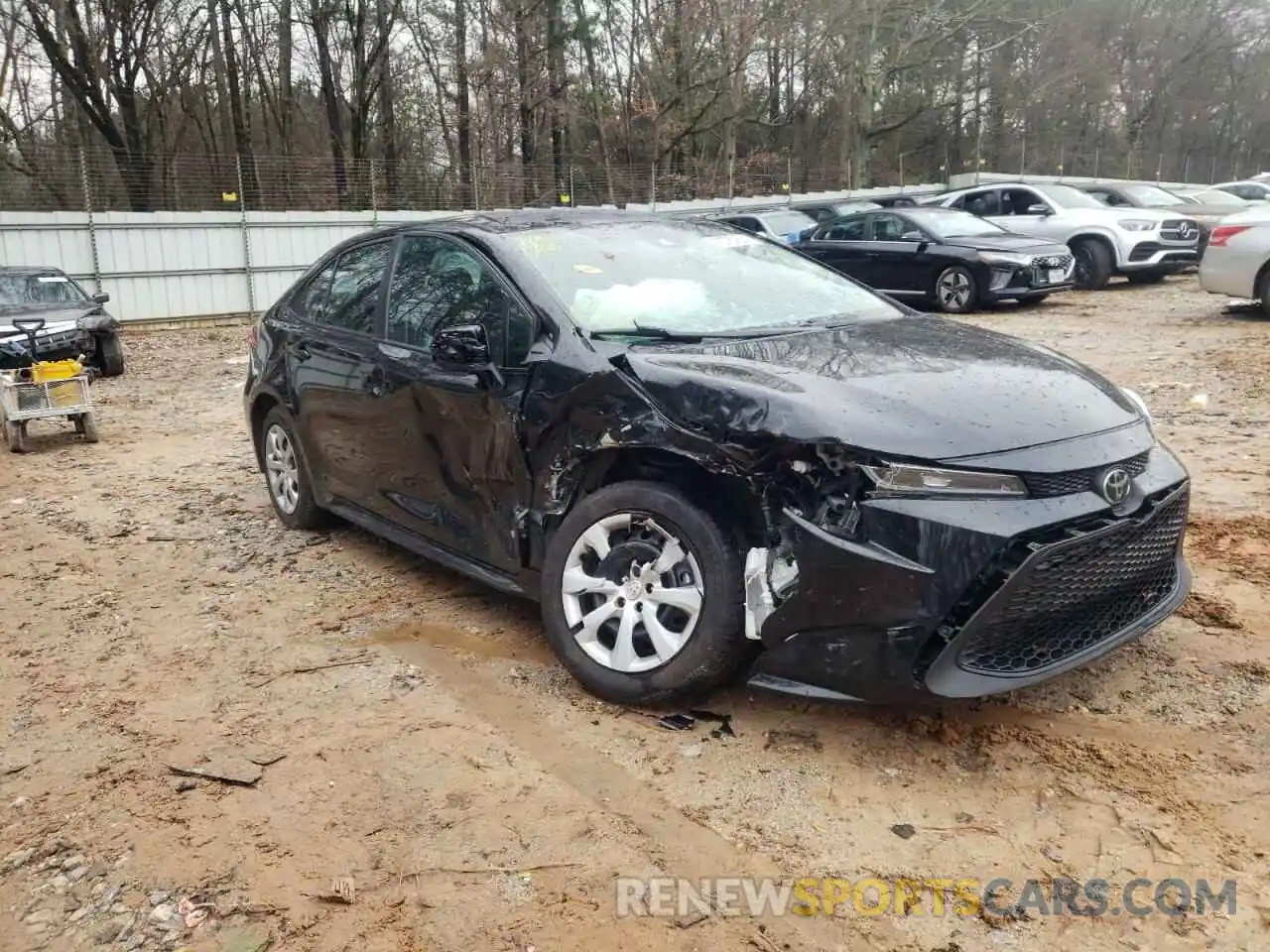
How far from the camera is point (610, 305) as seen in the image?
3824 millimetres

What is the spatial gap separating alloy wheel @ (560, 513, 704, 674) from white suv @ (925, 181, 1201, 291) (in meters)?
14.1

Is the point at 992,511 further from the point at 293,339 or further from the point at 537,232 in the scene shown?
the point at 293,339

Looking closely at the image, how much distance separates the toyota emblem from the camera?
2.94 meters

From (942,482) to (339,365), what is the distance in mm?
2993

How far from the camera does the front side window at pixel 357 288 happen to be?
4.71 m

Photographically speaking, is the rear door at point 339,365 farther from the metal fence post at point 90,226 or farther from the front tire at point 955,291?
the metal fence post at point 90,226

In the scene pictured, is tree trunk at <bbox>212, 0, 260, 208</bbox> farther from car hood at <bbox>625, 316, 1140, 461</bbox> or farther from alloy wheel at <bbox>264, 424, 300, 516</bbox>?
car hood at <bbox>625, 316, 1140, 461</bbox>

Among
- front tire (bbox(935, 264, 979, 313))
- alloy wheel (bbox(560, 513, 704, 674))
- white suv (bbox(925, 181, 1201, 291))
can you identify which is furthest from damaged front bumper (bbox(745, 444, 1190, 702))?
white suv (bbox(925, 181, 1201, 291))

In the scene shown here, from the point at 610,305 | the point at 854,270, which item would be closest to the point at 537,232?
the point at 610,305

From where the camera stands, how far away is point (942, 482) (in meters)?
2.80

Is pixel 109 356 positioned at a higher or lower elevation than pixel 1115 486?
lower

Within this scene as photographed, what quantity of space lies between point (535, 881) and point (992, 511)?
4.97 feet

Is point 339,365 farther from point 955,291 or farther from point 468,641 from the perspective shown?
point 955,291

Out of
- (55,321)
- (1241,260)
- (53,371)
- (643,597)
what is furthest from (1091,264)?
(643,597)
